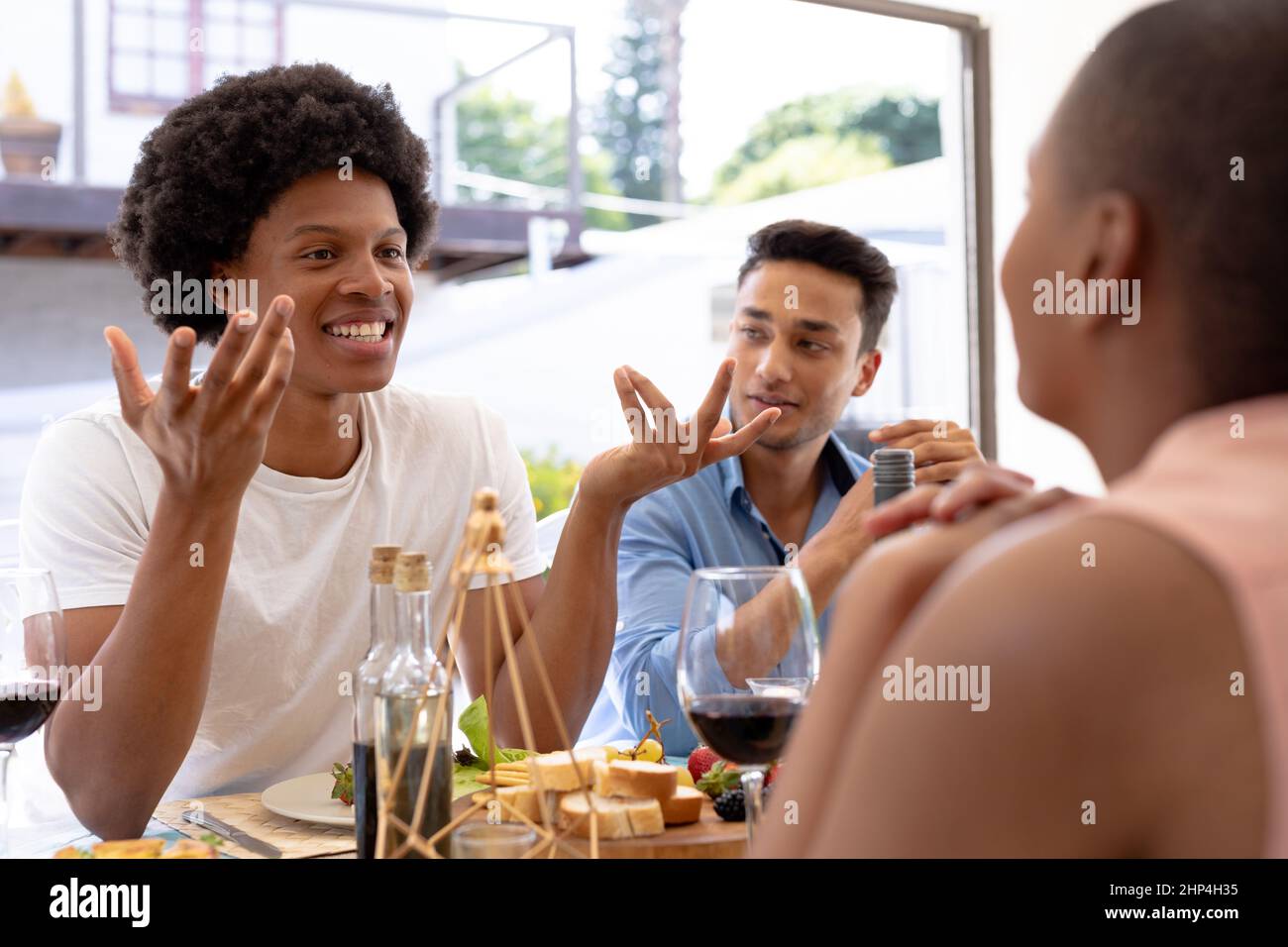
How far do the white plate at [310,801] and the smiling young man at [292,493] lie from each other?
191 millimetres

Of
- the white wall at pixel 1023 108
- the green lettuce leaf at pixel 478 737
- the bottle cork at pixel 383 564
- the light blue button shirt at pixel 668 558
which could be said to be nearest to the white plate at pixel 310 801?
the green lettuce leaf at pixel 478 737

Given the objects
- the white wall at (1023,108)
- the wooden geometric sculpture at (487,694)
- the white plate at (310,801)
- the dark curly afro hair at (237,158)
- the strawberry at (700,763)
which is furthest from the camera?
the white wall at (1023,108)

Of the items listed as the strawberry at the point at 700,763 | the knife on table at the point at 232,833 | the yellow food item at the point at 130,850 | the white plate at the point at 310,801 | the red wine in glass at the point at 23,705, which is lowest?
the knife on table at the point at 232,833

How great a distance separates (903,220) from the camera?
250 inches

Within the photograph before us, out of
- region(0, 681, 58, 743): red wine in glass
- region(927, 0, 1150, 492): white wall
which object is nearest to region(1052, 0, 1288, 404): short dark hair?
region(0, 681, 58, 743): red wine in glass

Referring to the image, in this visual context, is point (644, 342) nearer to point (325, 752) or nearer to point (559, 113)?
point (325, 752)

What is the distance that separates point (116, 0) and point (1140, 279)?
254 inches

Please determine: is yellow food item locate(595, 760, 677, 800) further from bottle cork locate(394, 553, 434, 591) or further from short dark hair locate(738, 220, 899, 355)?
short dark hair locate(738, 220, 899, 355)

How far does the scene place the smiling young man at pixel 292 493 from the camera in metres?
1.43

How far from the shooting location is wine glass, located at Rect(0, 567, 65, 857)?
1129mm

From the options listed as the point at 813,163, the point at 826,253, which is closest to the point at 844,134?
the point at 813,163

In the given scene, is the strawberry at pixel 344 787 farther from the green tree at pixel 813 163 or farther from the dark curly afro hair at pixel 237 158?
the green tree at pixel 813 163
